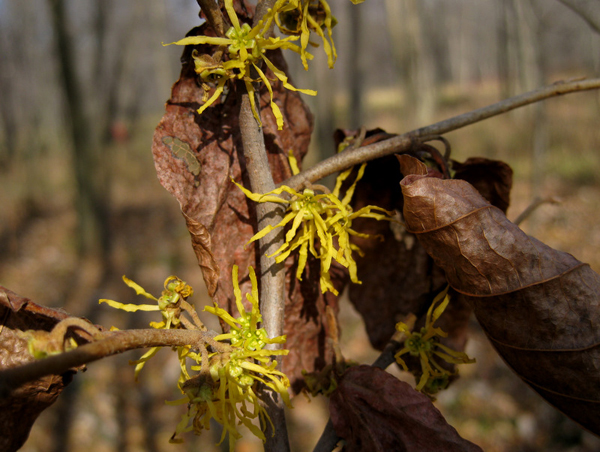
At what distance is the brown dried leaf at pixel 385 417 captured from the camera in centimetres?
71

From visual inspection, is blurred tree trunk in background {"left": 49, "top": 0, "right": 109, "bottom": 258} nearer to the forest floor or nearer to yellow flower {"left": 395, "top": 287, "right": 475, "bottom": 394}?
the forest floor

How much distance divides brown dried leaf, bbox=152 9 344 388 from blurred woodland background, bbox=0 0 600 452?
0.28 m

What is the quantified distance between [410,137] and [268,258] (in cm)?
35

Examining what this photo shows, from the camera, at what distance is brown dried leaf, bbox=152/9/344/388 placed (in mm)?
785

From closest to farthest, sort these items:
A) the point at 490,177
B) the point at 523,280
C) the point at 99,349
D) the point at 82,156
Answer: the point at 99,349
the point at 523,280
the point at 490,177
the point at 82,156

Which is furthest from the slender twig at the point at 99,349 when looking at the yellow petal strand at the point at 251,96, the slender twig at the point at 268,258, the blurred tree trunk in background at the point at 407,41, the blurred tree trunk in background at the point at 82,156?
the blurred tree trunk in background at the point at 407,41

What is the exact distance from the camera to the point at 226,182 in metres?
0.86

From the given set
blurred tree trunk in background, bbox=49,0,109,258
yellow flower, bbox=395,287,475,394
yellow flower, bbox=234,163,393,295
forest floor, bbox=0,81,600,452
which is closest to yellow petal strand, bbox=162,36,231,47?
yellow flower, bbox=234,163,393,295

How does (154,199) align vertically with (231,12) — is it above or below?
below

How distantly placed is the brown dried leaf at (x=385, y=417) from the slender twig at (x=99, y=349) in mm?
272

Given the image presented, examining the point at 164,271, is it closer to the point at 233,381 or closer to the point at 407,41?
the point at 407,41

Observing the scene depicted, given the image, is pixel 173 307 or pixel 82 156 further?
pixel 82 156

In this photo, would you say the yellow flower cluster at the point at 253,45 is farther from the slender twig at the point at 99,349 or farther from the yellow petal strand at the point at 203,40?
the slender twig at the point at 99,349

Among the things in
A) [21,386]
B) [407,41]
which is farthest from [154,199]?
[21,386]
